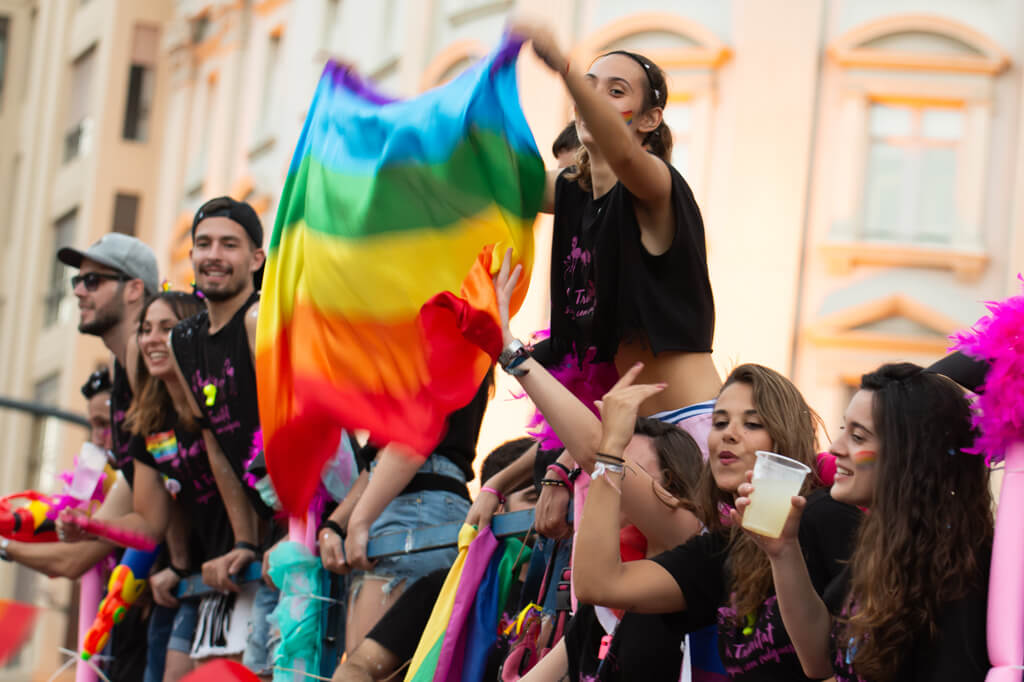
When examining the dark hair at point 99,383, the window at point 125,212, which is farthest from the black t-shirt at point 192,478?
the window at point 125,212

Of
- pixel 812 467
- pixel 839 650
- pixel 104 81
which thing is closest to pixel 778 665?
pixel 839 650

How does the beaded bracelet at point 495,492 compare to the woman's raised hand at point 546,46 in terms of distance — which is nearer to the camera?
the woman's raised hand at point 546,46

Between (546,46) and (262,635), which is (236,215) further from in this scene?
(546,46)

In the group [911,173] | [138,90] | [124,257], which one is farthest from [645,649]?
[138,90]

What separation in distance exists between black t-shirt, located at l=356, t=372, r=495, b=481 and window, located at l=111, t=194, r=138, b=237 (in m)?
20.9

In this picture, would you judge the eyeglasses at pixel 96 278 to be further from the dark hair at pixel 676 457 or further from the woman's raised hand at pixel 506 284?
the dark hair at pixel 676 457

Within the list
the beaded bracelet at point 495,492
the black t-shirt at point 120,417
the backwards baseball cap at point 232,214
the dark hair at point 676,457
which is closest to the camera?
the dark hair at point 676,457

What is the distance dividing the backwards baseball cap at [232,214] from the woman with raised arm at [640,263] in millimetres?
2124

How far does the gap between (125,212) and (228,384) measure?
67.8ft

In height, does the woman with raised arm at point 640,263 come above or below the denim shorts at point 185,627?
above

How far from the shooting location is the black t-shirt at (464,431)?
552 cm

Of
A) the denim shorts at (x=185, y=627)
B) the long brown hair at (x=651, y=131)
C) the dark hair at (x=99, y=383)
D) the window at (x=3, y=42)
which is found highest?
the window at (x=3, y=42)

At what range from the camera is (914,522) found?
10.7 feet

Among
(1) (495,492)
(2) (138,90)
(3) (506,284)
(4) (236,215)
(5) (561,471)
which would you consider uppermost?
(2) (138,90)
